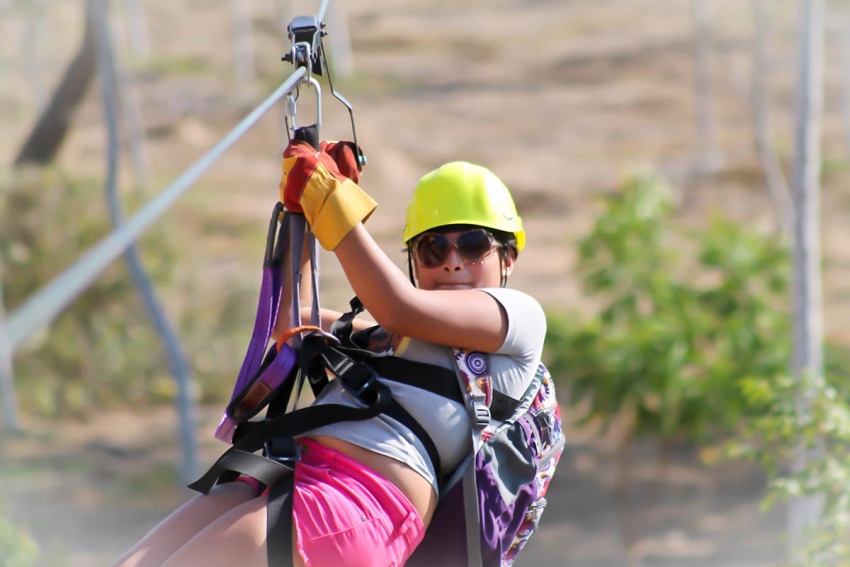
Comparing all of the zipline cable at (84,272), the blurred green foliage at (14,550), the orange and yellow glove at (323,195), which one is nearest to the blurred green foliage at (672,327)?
the blurred green foliage at (14,550)

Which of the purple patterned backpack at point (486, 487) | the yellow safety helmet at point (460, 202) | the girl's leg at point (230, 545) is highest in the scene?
the yellow safety helmet at point (460, 202)

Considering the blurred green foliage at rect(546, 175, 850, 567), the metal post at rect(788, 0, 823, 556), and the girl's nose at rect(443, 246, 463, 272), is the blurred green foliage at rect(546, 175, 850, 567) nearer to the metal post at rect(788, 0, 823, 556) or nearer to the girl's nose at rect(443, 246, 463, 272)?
the metal post at rect(788, 0, 823, 556)

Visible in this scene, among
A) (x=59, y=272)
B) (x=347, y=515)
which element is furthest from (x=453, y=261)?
(x=59, y=272)

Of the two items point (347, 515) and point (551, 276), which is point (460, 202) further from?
point (551, 276)

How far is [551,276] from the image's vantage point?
46.2 ft

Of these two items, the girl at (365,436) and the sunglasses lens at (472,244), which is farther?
the sunglasses lens at (472,244)

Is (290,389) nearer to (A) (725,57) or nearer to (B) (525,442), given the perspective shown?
(B) (525,442)

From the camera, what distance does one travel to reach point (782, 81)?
20562 mm

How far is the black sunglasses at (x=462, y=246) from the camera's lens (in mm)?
1828

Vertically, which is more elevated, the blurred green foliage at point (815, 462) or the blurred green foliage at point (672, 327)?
the blurred green foliage at point (672, 327)

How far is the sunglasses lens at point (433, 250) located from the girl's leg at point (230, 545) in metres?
0.57

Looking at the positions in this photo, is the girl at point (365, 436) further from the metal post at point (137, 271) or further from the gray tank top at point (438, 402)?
the metal post at point (137, 271)

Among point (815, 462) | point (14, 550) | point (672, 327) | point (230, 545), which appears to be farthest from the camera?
point (672, 327)

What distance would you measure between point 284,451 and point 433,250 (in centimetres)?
47
